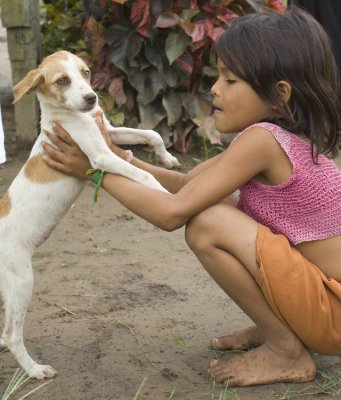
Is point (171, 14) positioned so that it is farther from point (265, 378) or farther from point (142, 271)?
point (265, 378)

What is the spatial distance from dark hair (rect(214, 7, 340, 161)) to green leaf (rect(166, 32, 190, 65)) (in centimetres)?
252

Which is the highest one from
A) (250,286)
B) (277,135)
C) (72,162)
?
(277,135)

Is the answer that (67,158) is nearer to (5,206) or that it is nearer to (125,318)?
(5,206)

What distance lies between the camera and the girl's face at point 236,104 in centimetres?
298

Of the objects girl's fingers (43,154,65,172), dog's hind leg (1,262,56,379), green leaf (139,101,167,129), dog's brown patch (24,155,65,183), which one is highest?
girl's fingers (43,154,65,172)

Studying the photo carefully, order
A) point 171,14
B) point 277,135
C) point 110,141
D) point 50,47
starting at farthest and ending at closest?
point 50,47, point 171,14, point 110,141, point 277,135

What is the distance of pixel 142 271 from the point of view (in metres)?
4.22

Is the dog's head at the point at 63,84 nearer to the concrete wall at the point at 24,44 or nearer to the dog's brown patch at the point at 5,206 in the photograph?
the dog's brown patch at the point at 5,206

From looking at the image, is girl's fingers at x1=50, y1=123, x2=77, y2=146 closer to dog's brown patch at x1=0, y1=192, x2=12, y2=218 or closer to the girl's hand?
the girl's hand

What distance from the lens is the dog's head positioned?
315 cm

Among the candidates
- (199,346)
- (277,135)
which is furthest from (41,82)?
(199,346)

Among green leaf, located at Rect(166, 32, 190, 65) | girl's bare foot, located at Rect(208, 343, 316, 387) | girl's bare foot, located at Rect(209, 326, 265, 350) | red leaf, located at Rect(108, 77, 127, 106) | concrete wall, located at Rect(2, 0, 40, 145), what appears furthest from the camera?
red leaf, located at Rect(108, 77, 127, 106)

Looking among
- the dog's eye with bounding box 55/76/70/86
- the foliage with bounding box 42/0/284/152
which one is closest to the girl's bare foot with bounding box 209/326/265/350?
the dog's eye with bounding box 55/76/70/86

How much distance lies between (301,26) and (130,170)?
82 centimetres
